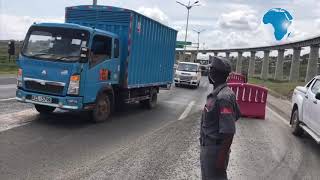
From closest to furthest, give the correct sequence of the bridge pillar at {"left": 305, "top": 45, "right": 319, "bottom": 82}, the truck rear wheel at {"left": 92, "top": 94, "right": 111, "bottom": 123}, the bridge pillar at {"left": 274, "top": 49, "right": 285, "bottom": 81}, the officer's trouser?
1. the officer's trouser
2. the truck rear wheel at {"left": 92, "top": 94, "right": 111, "bottom": 123}
3. the bridge pillar at {"left": 305, "top": 45, "right": 319, "bottom": 82}
4. the bridge pillar at {"left": 274, "top": 49, "right": 285, "bottom": 81}

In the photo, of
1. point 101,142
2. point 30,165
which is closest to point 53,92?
point 101,142

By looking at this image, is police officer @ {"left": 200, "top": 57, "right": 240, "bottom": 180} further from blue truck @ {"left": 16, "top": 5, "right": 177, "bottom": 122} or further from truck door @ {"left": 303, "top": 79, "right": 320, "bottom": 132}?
blue truck @ {"left": 16, "top": 5, "right": 177, "bottom": 122}

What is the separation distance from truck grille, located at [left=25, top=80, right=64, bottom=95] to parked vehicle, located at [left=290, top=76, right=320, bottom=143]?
5.70m

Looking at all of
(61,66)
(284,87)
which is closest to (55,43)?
(61,66)

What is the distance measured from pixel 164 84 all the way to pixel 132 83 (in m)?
4.58

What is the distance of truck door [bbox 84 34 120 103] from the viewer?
12.0 meters

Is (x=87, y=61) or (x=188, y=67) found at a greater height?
(x=87, y=61)

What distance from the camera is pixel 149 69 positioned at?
16562mm

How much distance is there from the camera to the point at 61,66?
1148 centimetres

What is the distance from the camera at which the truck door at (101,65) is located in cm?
1195

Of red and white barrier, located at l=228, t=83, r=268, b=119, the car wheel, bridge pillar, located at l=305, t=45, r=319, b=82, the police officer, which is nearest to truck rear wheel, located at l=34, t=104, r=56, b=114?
the car wheel

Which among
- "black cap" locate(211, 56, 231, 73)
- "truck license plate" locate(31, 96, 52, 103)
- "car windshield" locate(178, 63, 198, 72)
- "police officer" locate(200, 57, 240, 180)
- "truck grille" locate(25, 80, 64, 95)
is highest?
"black cap" locate(211, 56, 231, 73)

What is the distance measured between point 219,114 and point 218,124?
102 millimetres

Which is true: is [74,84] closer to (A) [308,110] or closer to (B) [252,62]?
(A) [308,110]
